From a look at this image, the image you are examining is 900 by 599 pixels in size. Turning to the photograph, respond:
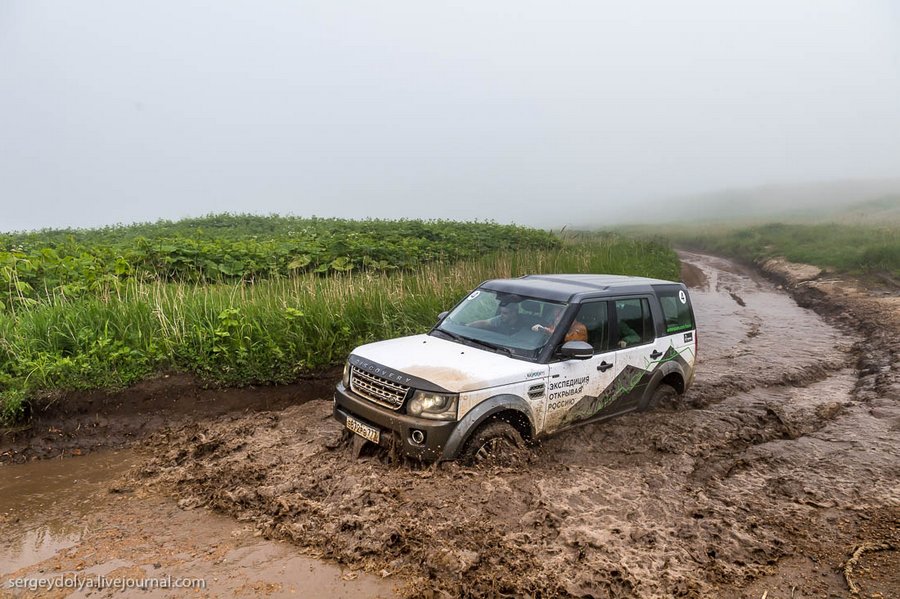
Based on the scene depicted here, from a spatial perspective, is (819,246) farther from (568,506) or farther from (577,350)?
(568,506)

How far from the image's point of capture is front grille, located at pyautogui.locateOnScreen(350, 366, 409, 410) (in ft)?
16.2

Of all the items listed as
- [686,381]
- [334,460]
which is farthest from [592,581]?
[686,381]

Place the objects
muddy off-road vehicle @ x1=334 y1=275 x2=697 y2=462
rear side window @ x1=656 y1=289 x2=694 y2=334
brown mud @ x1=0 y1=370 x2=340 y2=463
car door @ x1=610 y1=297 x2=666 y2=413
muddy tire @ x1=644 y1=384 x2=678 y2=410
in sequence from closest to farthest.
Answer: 1. muddy off-road vehicle @ x1=334 y1=275 x2=697 y2=462
2. car door @ x1=610 y1=297 x2=666 y2=413
3. brown mud @ x1=0 y1=370 x2=340 y2=463
4. muddy tire @ x1=644 y1=384 x2=678 y2=410
5. rear side window @ x1=656 y1=289 x2=694 y2=334

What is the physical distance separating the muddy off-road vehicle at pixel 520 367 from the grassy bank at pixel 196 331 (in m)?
2.70

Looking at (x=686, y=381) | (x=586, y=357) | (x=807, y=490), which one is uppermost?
(x=586, y=357)

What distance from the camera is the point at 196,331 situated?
778 cm

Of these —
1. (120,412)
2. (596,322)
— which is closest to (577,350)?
(596,322)

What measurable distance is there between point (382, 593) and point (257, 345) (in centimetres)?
482

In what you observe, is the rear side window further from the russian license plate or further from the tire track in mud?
the russian license plate

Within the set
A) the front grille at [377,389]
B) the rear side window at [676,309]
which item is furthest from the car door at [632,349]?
the front grille at [377,389]

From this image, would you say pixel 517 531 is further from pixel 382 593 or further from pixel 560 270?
pixel 560 270

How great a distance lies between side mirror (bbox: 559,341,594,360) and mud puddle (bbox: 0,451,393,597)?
257 centimetres

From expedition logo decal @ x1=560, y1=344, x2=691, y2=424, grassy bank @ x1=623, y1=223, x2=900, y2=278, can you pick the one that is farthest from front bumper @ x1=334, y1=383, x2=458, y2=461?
grassy bank @ x1=623, y1=223, x2=900, y2=278

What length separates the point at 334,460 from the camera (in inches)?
215
